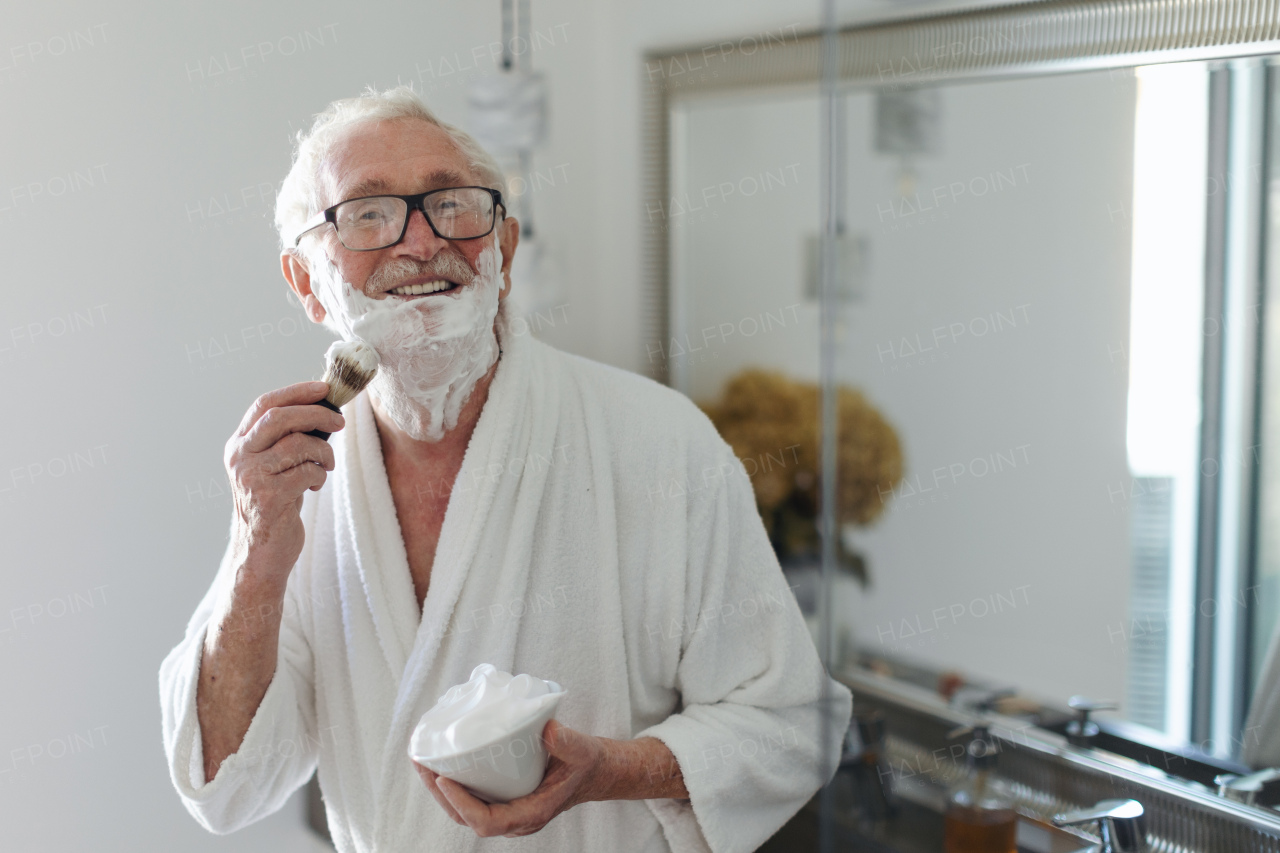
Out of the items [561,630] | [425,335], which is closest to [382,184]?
[425,335]

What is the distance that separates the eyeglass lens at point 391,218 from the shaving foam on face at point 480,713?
327 millimetres

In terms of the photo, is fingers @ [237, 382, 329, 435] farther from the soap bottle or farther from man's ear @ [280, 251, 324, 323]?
the soap bottle

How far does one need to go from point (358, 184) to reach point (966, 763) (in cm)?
72

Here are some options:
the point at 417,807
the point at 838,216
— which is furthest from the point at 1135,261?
the point at 417,807

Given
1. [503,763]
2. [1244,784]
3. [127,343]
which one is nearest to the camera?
[503,763]

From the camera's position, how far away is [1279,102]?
69 centimetres

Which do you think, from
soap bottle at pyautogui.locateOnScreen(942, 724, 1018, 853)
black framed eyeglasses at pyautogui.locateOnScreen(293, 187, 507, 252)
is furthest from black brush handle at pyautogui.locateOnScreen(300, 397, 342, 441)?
soap bottle at pyautogui.locateOnScreen(942, 724, 1018, 853)

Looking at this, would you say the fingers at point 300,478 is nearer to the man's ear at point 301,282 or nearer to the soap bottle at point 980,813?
the man's ear at point 301,282

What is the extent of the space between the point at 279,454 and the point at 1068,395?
2.17 feet

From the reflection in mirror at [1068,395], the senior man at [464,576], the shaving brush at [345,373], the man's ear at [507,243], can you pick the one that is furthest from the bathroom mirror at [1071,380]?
the shaving brush at [345,373]

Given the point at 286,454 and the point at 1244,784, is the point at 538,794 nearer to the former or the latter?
the point at 286,454

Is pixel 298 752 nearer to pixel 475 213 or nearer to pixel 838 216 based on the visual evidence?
Answer: pixel 475 213

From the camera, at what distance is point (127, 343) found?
1057 mm

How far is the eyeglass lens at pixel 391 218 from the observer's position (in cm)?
73
